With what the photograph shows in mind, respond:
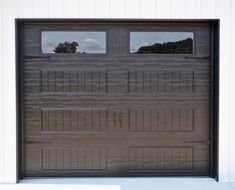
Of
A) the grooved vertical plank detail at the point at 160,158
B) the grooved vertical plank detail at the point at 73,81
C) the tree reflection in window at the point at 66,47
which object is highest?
the tree reflection in window at the point at 66,47

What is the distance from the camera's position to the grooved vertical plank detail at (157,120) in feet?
17.9

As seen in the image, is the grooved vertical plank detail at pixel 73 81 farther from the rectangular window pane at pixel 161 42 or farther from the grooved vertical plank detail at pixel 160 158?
the grooved vertical plank detail at pixel 160 158

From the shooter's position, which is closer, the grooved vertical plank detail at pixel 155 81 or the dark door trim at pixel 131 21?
the dark door trim at pixel 131 21

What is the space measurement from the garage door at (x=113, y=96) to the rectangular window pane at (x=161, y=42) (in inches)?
0.5

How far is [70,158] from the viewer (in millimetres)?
5457

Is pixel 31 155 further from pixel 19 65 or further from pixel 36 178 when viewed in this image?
pixel 19 65

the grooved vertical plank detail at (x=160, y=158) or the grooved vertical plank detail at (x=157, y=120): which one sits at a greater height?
the grooved vertical plank detail at (x=157, y=120)

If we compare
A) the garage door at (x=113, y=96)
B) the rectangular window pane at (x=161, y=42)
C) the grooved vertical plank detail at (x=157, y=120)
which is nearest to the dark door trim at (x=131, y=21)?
the garage door at (x=113, y=96)

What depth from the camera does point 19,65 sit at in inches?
209

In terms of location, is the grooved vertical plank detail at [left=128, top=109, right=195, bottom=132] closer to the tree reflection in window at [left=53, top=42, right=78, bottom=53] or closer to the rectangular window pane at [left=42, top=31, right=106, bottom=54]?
the rectangular window pane at [left=42, top=31, right=106, bottom=54]

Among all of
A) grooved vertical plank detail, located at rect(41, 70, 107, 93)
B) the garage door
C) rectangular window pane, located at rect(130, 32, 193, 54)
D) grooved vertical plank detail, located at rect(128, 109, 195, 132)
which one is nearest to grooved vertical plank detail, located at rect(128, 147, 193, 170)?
the garage door
